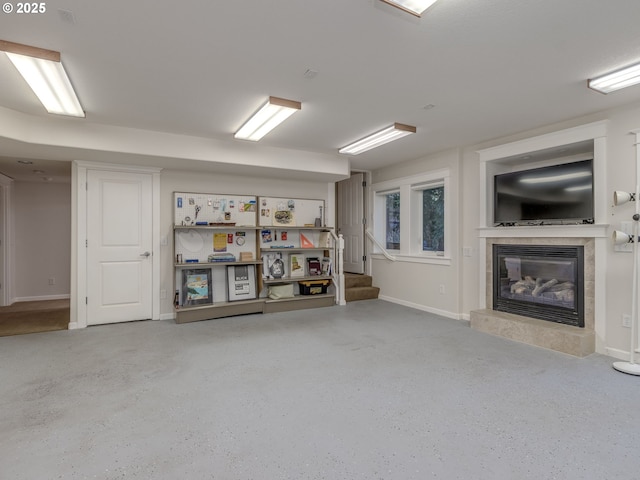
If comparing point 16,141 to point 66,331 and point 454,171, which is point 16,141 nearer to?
point 66,331

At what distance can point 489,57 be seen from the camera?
2.36 m

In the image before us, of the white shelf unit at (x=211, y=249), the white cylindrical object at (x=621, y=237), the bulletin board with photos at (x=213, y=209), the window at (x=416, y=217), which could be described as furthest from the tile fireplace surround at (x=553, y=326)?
the bulletin board with photos at (x=213, y=209)

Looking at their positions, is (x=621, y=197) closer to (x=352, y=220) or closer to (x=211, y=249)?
(x=352, y=220)

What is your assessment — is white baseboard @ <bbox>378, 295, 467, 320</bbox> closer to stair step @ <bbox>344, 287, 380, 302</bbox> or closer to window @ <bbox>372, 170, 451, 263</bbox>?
stair step @ <bbox>344, 287, 380, 302</bbox>

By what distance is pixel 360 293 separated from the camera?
6102 millimetres

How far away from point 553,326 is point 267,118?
150 inches

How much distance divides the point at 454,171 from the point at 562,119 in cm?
143

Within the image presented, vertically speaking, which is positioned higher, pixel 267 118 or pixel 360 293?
pixel 267 118

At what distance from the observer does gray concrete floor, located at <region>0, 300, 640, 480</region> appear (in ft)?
5.58

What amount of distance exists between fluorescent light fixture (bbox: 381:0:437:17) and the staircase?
4.72 m

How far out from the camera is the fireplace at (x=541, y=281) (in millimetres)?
3561

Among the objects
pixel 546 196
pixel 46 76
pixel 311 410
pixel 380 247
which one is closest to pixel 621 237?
pixel 546 196

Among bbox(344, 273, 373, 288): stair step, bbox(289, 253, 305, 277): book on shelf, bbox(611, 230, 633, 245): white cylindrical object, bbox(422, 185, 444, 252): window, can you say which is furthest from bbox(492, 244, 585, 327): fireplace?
bbox(289, 253, 305, 277): book on shelf

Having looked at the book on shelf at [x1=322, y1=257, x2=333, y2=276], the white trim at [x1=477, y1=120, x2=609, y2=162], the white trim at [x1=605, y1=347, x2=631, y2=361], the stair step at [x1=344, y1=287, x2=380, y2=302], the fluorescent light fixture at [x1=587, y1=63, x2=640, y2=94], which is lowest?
the white trim at [x1=605, y1=347, x2=631, y2=361]
